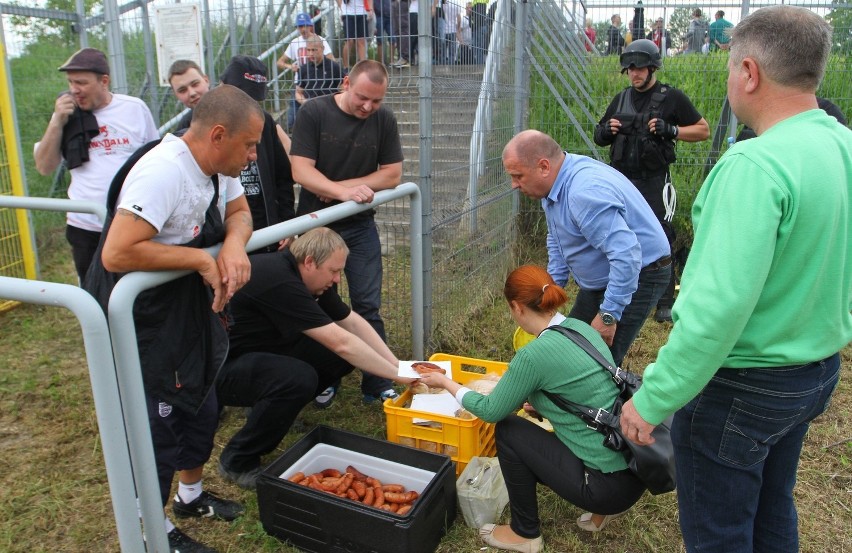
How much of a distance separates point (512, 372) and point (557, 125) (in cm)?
530

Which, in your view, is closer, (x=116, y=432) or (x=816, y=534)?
(x=116, y=432)

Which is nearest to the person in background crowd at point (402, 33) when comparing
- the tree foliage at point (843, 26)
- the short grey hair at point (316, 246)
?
the short grey hair at point (316, 246)

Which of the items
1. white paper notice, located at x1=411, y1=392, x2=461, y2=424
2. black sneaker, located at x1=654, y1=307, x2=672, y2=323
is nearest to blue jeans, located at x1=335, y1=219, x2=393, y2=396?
white paper notice, located at x1=411, y1=392, x2=461, y2=424

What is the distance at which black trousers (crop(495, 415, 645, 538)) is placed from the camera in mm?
2523

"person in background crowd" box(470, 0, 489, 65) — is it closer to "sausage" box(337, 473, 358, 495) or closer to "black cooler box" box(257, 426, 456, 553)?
"black cooler box" box(257, 426, 456, 553)

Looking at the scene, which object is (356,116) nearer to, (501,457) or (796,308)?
(501,457)

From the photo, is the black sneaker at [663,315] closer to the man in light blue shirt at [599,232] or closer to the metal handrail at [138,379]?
the man in light blue shirt at [599,232]

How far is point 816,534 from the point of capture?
2.88 m

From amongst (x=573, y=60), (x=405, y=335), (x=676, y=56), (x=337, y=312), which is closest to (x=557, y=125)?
(x=573, y=60)

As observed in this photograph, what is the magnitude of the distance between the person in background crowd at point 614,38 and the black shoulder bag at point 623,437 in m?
5.57

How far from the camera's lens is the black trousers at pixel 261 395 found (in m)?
3.11

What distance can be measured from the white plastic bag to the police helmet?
11.5 ft

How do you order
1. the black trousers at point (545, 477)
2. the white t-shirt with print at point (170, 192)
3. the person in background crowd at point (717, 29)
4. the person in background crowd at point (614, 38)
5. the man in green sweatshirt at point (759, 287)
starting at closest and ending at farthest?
1. the man in green sweatshirt at point (759, 287)
2. the white t-shirt with print at point (170, 192)
3. the black trousers at point (545, 477)
4. the person in background crowd at point (717, 29)
5. the person in background crowd at point (614, 38)

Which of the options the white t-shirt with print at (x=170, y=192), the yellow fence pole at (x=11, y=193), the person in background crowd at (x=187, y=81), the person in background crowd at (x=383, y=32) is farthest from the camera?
the yellow fence pole at (x=11, y=193)
